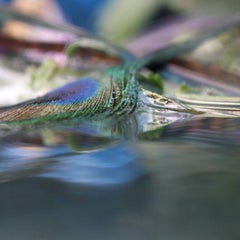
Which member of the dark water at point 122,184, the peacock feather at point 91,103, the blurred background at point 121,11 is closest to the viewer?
the dark water at point 122,184

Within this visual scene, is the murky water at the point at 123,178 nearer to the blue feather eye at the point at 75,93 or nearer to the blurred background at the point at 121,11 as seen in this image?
the blue feather eye at the point at 75,93

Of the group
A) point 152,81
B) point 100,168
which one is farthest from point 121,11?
point 100,168

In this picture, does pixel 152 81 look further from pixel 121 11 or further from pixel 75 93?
pixel 121 11

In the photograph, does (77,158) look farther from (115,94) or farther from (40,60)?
(40,60)

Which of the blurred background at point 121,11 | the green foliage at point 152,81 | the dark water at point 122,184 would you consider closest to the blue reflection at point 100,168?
the dark water at point 122,184


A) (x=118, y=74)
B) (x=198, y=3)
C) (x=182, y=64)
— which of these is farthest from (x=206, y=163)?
(x=198, y=3)
